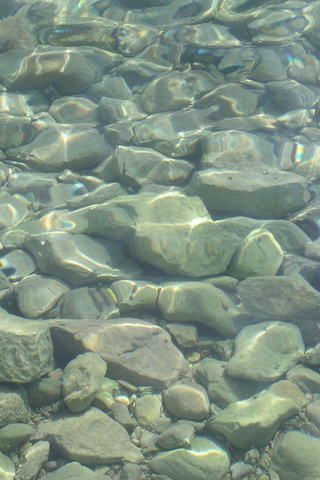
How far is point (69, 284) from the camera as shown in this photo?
3.41 metres

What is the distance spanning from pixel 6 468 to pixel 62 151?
3.21 meters

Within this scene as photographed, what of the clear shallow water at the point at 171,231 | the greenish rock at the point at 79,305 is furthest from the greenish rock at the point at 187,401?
the greenish rock at the point at 79,305

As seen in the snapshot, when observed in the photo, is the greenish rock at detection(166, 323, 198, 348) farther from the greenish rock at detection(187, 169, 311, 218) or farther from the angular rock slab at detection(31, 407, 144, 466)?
the greenish rock at detection(187, 169, 311, 218)

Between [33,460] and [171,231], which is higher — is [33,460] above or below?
below

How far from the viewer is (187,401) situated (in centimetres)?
253

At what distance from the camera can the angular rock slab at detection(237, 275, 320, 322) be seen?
2891 millimetres

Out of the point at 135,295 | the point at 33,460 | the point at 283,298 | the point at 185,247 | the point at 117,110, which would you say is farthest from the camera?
the point at 117,110

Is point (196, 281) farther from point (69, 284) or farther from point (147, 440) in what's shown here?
point (147, 440)

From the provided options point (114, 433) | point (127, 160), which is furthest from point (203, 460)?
point (127, 160)

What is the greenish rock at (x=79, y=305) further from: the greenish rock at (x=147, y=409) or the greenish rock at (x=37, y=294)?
the greenish rock at (x=147, y=409)

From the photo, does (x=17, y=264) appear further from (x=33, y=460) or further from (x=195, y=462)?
(x=195, y=462)

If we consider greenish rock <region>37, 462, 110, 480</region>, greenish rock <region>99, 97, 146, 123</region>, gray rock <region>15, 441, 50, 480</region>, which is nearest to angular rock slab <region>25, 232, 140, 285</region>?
gray rock <region>15, 441, 50, 480</region>

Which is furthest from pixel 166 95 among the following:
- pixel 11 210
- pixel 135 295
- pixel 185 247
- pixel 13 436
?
pixel 13 436

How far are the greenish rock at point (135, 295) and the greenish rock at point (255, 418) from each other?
0.95 meters
